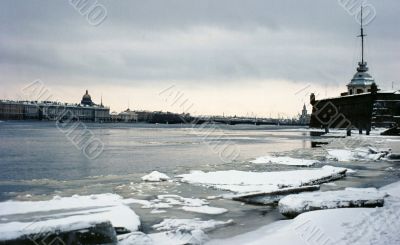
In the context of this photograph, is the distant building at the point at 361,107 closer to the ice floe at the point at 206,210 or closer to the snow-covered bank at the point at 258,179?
the snow-covered bank at the point at 258,179

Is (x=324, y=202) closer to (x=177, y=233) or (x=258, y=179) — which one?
(x=177, y=233)

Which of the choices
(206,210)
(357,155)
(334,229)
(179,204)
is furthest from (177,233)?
(357,155)

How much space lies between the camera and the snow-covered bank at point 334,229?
25.1 feet

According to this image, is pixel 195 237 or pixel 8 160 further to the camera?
pixel 8 160

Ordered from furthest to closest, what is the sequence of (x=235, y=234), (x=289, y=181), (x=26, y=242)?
1. (x=289, y=181)
2. (x=235, y=234)
3. (x=26, y=242)

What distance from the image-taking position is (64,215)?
999 centimetres

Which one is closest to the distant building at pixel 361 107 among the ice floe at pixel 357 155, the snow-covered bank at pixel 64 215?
the ice floe at pixel 357 155

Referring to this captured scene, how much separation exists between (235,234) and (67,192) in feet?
22.2

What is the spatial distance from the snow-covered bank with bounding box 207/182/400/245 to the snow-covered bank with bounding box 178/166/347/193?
14.7 ft

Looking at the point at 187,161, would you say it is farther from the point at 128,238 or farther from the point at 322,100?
the point at 322,100

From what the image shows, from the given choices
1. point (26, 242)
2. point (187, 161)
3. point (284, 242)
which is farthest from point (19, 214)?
point (187, 161)

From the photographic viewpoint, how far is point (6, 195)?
13242mm

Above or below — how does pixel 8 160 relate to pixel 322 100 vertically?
below

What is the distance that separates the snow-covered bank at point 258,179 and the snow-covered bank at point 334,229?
449 centimetres
